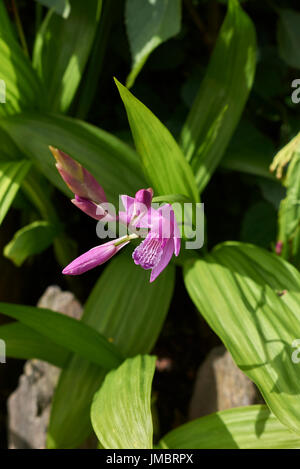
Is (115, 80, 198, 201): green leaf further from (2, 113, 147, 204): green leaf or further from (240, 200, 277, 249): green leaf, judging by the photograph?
(240, 200, 277, 249): green leaf

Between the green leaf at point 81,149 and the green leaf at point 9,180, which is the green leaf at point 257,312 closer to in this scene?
the green leaf at point 81,149

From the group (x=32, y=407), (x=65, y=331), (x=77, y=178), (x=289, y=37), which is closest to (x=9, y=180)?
(x=65, y=331)

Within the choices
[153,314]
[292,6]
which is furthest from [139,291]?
[292,6]

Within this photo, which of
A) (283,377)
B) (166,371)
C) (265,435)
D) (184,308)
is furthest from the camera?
(184,308)

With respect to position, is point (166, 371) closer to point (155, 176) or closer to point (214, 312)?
point (214, 312)

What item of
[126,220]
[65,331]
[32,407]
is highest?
[126,220]

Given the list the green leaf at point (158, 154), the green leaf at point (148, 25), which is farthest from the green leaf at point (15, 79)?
the green leaf at point (158, 154)

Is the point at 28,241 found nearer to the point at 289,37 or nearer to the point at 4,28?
the point at 4,28
